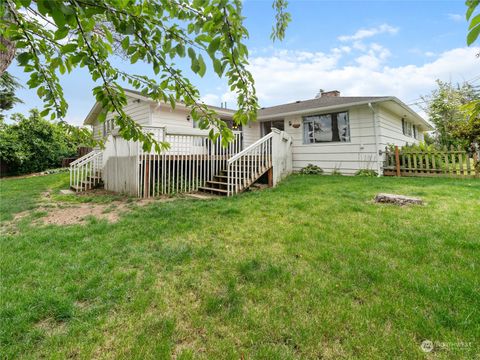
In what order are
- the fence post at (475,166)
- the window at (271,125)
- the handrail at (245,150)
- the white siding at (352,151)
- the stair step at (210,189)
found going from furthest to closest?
the window at (271,125) → the white siding at (352,151) → the fence post at (475,166) → the stair step at (210,189) → the handrail at (245,150)

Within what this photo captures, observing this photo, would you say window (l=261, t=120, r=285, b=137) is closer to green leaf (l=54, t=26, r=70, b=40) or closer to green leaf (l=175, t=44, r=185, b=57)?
green leaf (l=175, t=44, r=185, b=57)

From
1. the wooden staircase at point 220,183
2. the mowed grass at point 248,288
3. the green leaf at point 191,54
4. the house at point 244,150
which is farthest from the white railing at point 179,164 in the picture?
the green leaf at point 191,54

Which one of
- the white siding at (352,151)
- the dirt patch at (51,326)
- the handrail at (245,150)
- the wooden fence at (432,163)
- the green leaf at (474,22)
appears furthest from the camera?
the white siding at (352,151)

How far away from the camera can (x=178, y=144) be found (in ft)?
24.0

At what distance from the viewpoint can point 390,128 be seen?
32.8 ft

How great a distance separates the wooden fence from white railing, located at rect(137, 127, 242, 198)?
239 inches

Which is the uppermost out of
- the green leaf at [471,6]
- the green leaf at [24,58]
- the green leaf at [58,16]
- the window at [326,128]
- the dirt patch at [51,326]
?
the window at [326,128]

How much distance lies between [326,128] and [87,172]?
31.2ft

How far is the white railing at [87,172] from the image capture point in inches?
328

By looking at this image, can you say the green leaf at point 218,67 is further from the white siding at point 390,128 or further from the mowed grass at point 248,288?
the white siding at point 390,128

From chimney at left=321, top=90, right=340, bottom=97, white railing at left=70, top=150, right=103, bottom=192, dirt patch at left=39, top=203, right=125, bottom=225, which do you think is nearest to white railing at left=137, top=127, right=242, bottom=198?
dirt patch at left=39, top=203, right=125, bottom=225

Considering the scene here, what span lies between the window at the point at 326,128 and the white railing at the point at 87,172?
8382mm

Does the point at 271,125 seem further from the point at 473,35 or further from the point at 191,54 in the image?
the point at 473,35

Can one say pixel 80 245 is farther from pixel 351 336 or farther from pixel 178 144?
pixel 178 144
